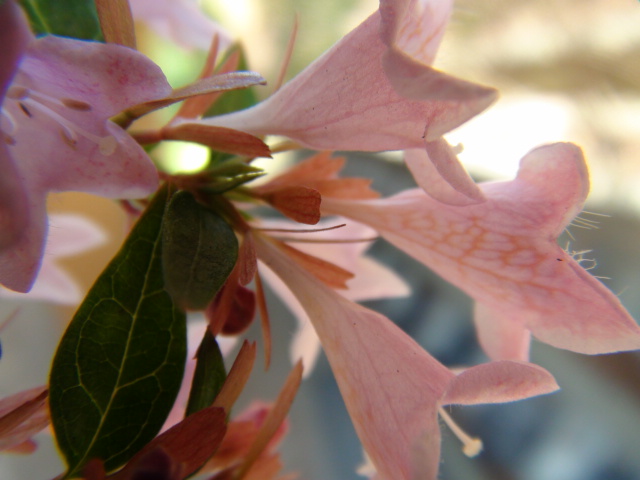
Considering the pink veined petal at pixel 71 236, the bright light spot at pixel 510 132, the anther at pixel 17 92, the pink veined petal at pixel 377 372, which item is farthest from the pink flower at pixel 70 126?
the bright light spot at pixel 510 132

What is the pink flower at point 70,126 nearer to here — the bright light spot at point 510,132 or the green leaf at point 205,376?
the green leaf at point 205,376

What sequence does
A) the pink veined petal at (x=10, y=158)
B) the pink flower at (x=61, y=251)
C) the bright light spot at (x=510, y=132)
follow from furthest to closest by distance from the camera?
the bright light spot at (x=510, y=132) < the pink flower at (x=61, y=251) < the pink veined petal at (x=10, y=158)

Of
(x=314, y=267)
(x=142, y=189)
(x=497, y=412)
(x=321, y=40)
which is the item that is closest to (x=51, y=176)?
(x=142, y=189)

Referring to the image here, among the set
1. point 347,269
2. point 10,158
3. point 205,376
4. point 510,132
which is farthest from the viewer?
point 510,132

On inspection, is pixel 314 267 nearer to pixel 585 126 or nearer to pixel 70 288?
pixel 70 288

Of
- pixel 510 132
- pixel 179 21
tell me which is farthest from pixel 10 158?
pixel 510 132

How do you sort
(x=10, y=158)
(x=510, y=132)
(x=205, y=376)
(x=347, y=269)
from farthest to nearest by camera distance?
1. (x=510, y=132)
2. (x=347, y=269)
3. (x=205, y=376)
4. (x=10, y=158)

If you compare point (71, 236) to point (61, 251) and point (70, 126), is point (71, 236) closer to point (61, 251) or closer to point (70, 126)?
point (61, 251)
